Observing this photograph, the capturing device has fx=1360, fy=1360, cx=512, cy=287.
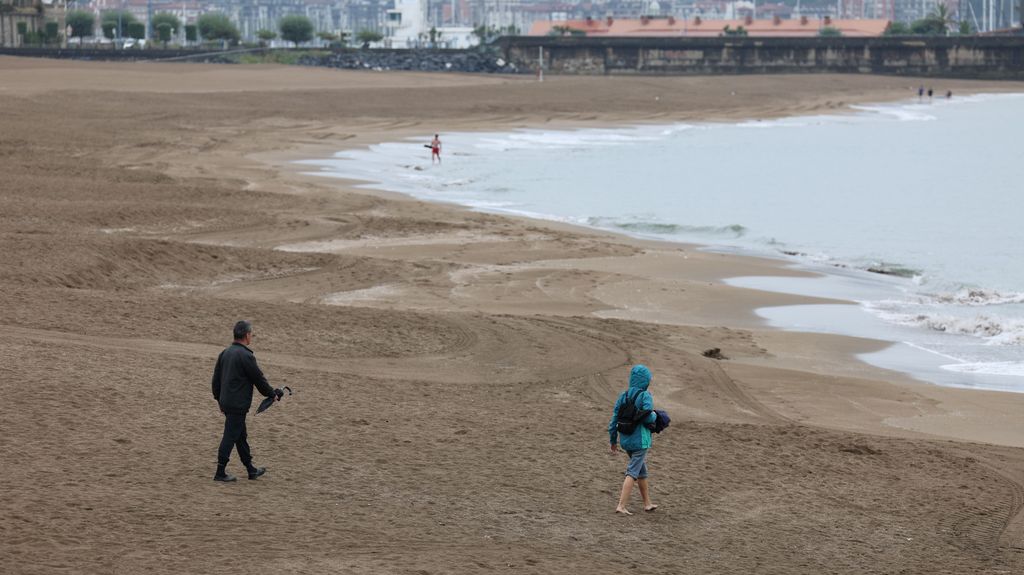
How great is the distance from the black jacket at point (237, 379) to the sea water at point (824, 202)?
358 inches

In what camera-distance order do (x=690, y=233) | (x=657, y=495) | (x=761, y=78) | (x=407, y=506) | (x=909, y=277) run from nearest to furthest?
(x=407, y=506), (x=657, y=495), (x=909, y=277), (x=690, y=233), (x=761, y=78)

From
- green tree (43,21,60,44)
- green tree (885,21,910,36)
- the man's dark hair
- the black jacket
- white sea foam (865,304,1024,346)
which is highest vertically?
green tree (885,21,910,36)

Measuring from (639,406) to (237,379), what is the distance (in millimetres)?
2969

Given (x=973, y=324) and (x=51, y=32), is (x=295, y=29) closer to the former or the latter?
(x=51, y=32)

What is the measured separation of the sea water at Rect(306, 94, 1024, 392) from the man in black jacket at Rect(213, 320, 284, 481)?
29.7 ft

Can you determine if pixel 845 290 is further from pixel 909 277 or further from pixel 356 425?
pixel 356 425

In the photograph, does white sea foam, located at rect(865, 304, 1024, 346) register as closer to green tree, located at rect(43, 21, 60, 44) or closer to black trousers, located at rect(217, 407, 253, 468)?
black trousers, located at rect(217, 407, 253, 468)

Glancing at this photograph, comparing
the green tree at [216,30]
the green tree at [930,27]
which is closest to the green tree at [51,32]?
the green tree at [216,30]

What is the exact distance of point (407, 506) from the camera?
1004 centimetres

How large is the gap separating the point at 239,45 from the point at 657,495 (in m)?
107

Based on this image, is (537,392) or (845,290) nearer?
(537,392)

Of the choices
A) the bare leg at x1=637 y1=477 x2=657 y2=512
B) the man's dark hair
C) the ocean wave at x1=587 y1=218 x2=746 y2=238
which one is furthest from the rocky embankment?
the bare leg at x1=637 y1=477 x2=657 y2=512

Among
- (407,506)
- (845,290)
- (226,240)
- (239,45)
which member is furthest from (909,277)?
(239,45)

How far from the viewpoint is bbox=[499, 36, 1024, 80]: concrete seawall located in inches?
4505
